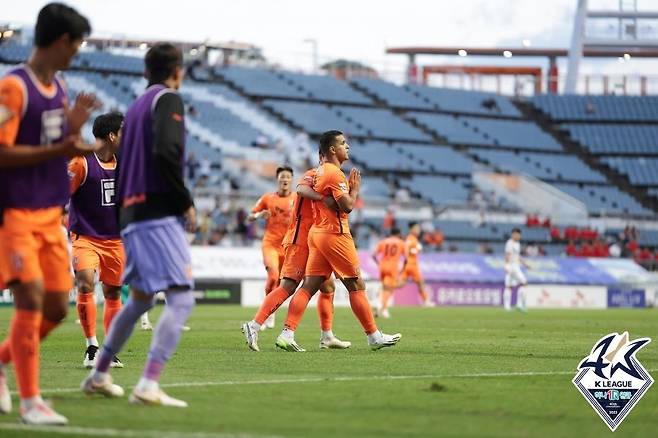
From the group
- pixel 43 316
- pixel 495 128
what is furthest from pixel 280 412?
pixel 495 128

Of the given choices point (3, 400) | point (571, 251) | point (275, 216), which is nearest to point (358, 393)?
point (3, 400)

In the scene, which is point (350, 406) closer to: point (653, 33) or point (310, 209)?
point (310, 209)

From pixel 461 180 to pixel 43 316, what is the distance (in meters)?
53.4

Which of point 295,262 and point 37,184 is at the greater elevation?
point 37,184

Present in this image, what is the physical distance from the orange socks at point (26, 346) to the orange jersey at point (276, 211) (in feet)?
44.2

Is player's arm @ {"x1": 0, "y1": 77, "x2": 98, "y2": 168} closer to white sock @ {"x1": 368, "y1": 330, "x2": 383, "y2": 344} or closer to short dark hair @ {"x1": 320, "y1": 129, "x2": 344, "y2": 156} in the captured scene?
short dark hair @ {"x1": 320, "y1": 129, "x2": 344, "y2": 156}

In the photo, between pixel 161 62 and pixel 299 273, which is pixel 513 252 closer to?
pixel 299 273

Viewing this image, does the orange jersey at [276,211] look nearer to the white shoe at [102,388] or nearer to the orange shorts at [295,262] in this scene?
the orange shorts at [295,262]

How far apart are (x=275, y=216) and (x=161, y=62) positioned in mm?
13129

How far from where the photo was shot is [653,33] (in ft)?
224

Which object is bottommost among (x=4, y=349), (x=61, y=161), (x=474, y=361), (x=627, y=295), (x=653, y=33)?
(x=627, y=295)

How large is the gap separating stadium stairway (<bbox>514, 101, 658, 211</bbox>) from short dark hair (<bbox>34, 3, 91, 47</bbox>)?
59.3m

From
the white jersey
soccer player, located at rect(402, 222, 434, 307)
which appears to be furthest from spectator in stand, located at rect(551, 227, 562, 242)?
soccer player, located at rect(402, 222, 434, 307)

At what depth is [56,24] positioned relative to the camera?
8172 mm
